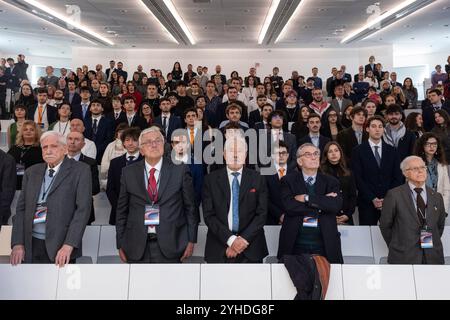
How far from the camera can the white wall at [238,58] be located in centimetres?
1869

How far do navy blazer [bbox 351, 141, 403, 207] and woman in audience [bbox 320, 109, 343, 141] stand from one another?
1634mm

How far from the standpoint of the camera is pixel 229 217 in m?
3.10

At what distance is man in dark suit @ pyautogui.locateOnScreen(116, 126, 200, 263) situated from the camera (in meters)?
2.90

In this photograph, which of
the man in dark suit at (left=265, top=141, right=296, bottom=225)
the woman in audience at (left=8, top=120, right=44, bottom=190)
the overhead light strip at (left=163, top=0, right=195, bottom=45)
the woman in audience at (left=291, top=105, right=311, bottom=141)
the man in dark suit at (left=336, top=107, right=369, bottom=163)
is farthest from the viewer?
the overhead light strip at (left=163, top=0, right=195, bottom=45)

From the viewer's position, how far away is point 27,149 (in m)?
4.56

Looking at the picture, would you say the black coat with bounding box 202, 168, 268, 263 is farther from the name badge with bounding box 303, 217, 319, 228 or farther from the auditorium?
the name badge with bounding box 303, 217, 319, 228

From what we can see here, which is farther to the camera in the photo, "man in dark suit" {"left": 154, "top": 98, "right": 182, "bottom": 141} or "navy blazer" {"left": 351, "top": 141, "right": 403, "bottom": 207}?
"man in dark suit" {"left": 154, "top": 98, "right": 182, "bottom": 141}

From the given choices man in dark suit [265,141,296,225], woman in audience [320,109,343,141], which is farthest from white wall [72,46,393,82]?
man in dark suit [265,141,296,225]

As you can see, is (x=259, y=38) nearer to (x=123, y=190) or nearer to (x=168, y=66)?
(x=168, y=66)

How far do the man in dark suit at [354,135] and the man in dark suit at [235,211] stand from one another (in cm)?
245

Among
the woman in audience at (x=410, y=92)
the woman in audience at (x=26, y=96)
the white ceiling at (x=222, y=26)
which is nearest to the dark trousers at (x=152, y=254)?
the woman in audience at (x=26, y=96)

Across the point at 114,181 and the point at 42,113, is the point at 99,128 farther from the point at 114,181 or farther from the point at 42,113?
the point at 114,181

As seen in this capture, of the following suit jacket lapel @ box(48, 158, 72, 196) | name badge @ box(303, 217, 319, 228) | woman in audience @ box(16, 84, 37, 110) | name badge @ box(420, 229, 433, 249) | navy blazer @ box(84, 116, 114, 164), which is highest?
woman in audience @ box(16, 84, 37, 110)
